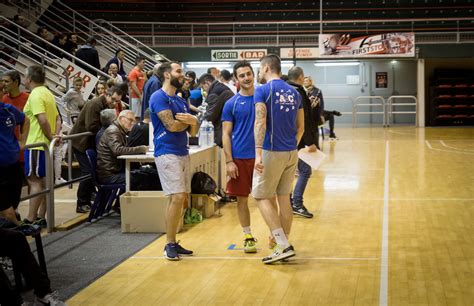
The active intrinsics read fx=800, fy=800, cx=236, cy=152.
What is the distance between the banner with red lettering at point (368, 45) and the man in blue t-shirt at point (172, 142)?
709 inches

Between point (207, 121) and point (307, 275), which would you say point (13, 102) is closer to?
point (207, 121)

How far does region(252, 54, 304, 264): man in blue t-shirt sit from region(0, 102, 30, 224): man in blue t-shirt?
2085 mm

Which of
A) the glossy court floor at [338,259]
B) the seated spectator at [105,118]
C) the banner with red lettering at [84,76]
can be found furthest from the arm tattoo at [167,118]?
the banner with red lettering at [84,76]

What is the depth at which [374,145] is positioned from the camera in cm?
1941

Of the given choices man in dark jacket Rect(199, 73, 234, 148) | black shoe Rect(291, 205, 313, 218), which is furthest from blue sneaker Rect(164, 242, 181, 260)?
man in dark jacket Rect(199, 73, 234, 148)

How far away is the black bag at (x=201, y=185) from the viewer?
366 inches

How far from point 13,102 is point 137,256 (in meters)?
2.49

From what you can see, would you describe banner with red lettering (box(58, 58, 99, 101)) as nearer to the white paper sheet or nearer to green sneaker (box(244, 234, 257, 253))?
the white paper sheet

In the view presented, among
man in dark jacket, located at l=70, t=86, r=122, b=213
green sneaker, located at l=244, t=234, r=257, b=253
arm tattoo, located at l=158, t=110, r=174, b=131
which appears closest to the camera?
arm tattoo, located at l=158, t=110, r=174, b=131

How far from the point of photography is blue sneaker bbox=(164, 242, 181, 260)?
7207 mm

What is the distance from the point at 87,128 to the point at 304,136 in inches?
105

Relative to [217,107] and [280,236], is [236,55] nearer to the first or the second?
[217,107]

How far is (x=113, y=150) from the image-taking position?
905cm

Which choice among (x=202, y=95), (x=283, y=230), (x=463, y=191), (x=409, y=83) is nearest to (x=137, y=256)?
(x=283, y=230)
